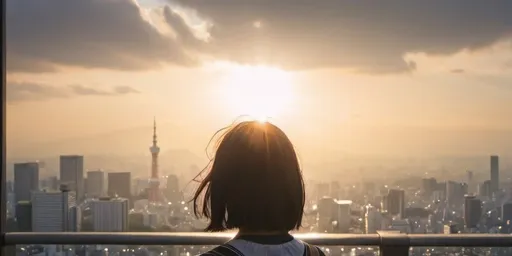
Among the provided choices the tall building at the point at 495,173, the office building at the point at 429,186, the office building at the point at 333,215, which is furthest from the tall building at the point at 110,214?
the tall building at the point at 495,173

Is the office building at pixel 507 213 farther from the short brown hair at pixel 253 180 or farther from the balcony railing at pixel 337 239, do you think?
the short brown hair at pixel 253 180

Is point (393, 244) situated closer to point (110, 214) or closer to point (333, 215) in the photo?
point (333, 215)

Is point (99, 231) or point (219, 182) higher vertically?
point (219, 182)

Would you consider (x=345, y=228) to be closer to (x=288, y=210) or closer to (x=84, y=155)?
(x=288, y=210)

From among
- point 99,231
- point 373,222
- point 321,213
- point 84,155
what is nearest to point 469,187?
point 373,222

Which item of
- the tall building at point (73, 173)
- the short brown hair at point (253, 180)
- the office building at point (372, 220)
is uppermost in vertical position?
the short brown hair at point (253, 180)

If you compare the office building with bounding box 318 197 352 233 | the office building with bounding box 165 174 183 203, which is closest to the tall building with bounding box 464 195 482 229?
the office building with bounding box 318 197 352 233

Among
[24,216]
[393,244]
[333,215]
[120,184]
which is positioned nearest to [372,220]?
[333,215]
